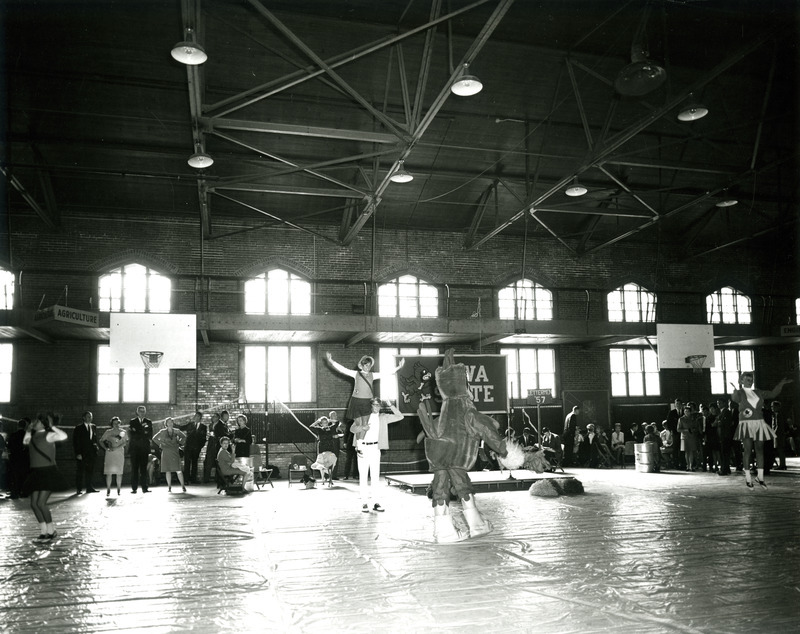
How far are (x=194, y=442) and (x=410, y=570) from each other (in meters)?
10.1

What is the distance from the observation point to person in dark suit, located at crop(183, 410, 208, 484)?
46.3 ft

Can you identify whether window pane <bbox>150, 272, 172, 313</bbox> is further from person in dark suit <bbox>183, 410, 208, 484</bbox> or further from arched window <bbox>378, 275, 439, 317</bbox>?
arched window <bbox>378, 275, 439, 317</bbox>

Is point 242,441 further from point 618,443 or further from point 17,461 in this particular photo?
point 618,443

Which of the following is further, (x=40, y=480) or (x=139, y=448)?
(x=139, y=448)

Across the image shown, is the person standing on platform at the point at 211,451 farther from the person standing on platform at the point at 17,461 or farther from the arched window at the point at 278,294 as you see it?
the arched window at the point at 278,294

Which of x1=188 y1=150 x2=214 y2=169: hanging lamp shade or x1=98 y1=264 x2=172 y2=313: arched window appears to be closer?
x1=188 y1=150 x2=214 y2=169: hanging lamp shade

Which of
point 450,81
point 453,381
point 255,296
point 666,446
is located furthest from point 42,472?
point 666,446

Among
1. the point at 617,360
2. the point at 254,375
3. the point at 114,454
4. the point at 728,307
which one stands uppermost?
the point at 728,307

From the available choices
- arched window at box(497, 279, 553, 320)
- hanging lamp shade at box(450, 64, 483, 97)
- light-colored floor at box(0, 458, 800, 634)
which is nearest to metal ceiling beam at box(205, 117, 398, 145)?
hanging lamp shade at box(450, 64, 483, 97)

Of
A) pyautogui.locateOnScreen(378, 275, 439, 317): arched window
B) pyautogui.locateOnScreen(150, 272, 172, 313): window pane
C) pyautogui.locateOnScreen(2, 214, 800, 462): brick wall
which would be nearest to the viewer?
pyautogui.locateOnScreen(2, 214, 800, 462): brick wall

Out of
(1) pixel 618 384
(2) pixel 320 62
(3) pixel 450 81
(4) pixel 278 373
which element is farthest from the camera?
(1) pixel 618 384

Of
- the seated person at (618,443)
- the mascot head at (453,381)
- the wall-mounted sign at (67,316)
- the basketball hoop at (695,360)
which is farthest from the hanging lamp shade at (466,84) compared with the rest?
the seated person at (618,443)

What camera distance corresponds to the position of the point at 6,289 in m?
15.3

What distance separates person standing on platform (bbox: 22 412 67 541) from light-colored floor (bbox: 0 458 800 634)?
0.25m
